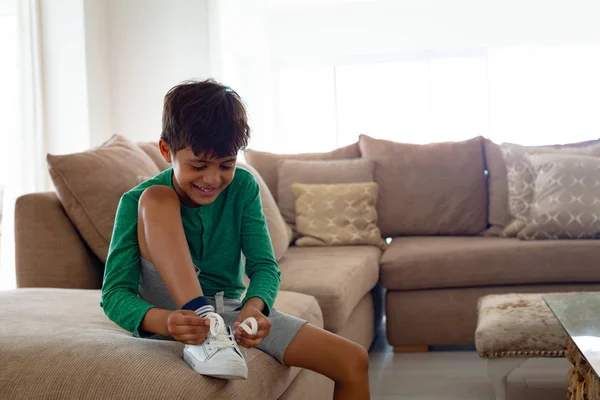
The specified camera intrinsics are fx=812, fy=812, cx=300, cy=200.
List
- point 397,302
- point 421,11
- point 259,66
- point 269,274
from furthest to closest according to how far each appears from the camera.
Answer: point 421,11
point 259,66
point 397,302
point 269,274

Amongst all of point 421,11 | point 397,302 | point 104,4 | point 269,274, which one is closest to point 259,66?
point 104,4

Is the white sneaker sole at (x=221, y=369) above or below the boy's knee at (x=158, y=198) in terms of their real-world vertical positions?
below

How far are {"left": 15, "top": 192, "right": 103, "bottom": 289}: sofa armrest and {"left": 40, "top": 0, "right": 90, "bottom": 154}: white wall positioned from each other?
7.87ft

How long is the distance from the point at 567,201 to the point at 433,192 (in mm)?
731

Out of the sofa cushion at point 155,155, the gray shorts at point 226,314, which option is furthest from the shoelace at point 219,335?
the sofa cushion at point 155,155

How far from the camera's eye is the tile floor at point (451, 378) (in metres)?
2.94

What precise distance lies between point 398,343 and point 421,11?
4.49 m

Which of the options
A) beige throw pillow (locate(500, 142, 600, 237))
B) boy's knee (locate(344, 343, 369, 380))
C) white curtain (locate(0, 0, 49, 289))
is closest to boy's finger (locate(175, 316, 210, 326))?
boy's knee (locate(344, 343, 369, 380))

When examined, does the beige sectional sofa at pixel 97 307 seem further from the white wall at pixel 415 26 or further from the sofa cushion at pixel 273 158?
the white wall at pixel 415 26

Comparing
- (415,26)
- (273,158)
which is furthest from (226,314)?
(415,26)

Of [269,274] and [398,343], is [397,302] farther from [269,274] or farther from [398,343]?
[269,274]

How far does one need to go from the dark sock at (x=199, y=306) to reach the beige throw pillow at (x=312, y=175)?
101 inches

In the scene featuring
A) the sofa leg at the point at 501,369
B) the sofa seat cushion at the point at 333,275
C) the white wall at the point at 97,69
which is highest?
the white wall at the point at 97,69

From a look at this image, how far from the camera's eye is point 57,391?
1456 millimetres
